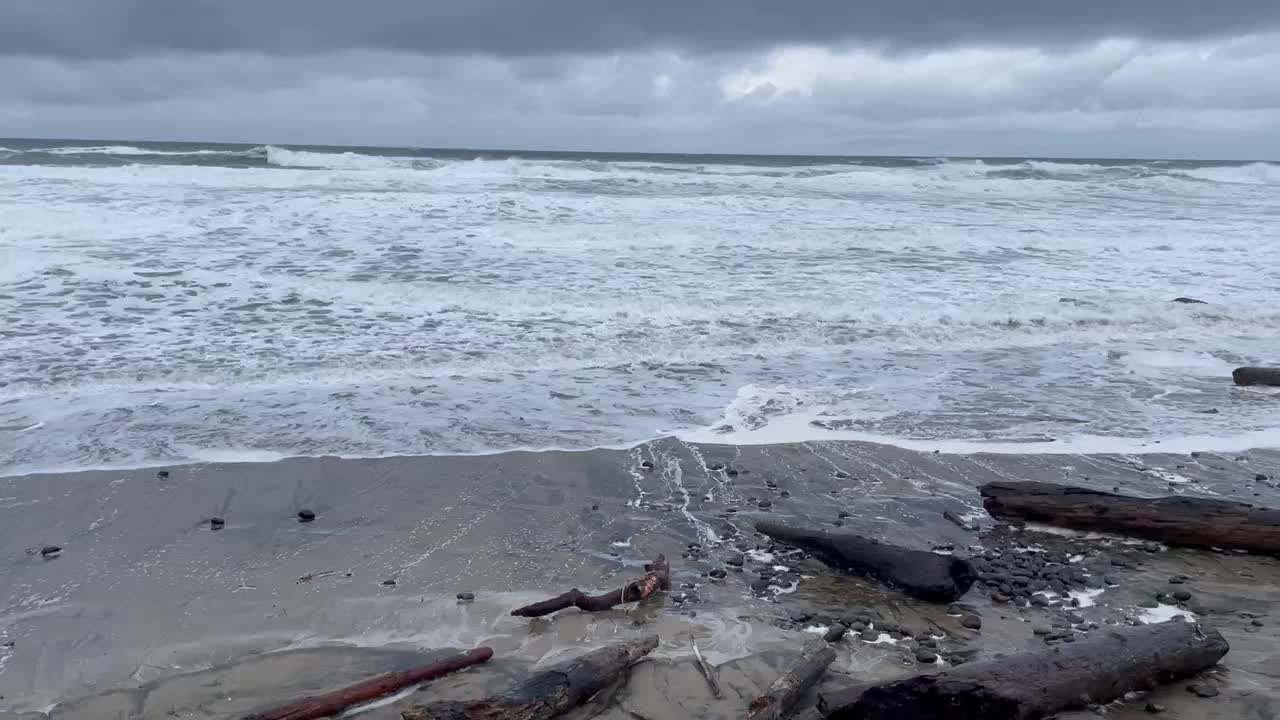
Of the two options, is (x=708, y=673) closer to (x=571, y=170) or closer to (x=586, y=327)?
(x=586, y=327)

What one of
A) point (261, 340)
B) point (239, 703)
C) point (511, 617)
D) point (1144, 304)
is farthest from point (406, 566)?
point (1144, 304)

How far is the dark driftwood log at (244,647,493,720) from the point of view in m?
3.43

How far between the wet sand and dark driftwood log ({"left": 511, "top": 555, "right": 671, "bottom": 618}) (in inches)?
2.3

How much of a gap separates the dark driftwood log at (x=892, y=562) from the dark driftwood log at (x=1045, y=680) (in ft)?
2.50

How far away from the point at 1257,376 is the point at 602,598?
753 centimetres

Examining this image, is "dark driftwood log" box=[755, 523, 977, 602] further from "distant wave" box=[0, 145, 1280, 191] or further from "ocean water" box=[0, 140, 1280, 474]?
"distant wave" box=[0, 145, 1280, 191]

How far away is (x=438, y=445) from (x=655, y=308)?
17.3 ft

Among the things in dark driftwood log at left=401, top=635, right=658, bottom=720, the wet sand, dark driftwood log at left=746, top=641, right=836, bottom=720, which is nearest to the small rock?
the wet sand

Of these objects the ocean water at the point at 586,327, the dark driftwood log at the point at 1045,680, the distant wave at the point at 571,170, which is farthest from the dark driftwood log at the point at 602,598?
the distant wave at the point at 571,170

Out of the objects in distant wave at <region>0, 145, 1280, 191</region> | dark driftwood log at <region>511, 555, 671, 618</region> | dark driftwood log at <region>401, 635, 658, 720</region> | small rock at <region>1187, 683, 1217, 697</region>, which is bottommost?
dark driftwood log at <region>511, 555, 671, 618</region>

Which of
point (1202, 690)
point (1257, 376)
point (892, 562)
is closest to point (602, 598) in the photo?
point (892, 562)

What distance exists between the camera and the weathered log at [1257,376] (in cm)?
873

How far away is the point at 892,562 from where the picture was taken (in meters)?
4.63

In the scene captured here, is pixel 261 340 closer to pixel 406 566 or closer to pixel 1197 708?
pixel 406 566
